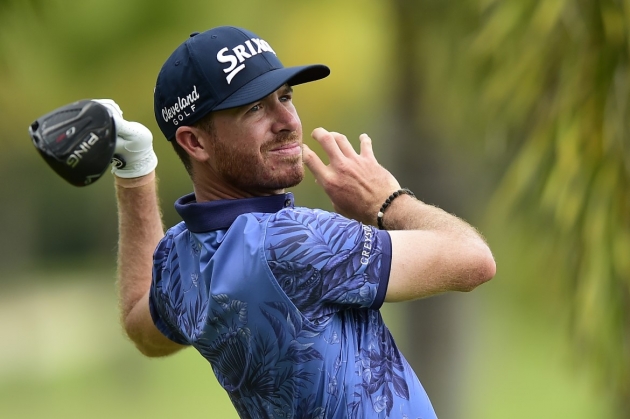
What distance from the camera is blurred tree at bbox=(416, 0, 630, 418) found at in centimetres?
461

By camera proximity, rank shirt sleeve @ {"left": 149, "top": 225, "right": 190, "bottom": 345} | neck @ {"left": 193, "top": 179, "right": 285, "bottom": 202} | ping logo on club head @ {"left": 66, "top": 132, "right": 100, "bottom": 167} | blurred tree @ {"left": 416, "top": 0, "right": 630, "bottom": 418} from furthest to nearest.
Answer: blurred tree @ {"left": 416, "top": 0, "right": 630, "bottom": 418}
shirt sleeve @ {"left": 149, "top": 225, "right": 190, "bottom": 345}
neck @ {"left": 193, "top": 179, "right": 285, "bottom": 202}
ping logo on club head @ {"left": 66, "top": 132, "right": 100, "bottom": 167}

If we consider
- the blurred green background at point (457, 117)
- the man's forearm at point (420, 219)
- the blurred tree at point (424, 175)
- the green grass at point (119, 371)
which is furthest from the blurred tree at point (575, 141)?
the green grass at point (119, 371)

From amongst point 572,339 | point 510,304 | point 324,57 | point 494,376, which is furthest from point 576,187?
point 494,376

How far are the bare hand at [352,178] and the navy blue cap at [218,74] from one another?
0.65 feet

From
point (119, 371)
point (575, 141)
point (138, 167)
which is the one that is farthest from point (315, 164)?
point (119, 371)

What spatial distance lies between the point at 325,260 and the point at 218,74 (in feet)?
1.71

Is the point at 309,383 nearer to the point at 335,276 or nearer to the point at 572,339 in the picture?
the point at 335,276

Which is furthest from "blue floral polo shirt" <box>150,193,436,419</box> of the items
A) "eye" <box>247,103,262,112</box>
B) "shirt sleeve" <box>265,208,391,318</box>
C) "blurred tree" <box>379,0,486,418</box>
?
"blurred tree" <box>379,0,486,418</box>

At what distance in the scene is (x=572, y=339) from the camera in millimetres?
5086

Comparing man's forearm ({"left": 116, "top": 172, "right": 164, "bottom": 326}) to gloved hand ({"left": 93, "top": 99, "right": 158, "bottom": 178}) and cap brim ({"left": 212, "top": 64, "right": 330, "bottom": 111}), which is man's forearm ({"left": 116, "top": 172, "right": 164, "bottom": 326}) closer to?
gloved hand ({"left": 93, "top": 99, "right": 158, "bottom": 178})

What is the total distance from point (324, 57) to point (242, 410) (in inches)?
172

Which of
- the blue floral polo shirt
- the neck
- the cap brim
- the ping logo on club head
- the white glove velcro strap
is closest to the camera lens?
the ping logo on club head

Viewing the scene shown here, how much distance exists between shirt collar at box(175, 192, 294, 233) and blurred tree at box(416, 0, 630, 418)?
8.20ft

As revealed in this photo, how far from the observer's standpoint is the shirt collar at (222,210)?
7.68 ft
